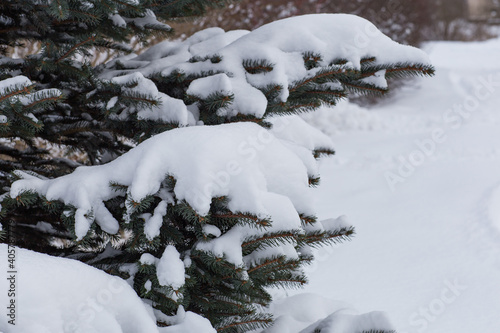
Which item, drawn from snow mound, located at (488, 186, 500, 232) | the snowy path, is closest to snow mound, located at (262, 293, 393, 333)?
the snowy path

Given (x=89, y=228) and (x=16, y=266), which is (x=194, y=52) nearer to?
(x=89, y=228)

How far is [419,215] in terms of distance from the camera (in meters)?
5.59

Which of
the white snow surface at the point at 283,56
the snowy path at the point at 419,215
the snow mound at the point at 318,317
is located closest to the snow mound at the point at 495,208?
the snowy path at the point at 419,215

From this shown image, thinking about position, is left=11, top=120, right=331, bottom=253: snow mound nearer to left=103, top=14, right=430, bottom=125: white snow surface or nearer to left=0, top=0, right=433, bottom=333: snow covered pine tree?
left=0, top=0, right=433, bottom=333: snow covered pine tree

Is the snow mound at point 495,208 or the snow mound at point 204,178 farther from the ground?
the snow mound at point 204,178

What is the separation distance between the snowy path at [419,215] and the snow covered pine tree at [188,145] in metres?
2.02

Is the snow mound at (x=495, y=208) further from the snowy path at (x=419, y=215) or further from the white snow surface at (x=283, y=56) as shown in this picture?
the white snow surface at (x=283, y=56)

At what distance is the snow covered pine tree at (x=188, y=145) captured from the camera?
1.63m

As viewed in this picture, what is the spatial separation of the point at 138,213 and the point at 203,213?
274mm

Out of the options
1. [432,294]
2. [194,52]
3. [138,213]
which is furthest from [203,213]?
[432,294]

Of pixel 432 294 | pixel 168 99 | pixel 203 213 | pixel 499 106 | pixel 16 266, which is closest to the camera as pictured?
pixel 16 266

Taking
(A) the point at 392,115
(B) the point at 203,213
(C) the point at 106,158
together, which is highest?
(B) the point at 203,213

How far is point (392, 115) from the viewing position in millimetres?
11133

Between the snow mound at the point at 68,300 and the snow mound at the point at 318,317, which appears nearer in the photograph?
the snow mound at the point at 68,300
